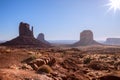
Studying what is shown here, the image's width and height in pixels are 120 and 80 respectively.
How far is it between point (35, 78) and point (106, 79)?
328 inches

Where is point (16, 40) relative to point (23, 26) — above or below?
below

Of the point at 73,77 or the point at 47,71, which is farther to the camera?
the point at 73,77

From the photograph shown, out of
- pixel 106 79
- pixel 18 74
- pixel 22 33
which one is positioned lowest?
pixel 106 79

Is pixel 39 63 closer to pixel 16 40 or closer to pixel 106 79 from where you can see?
pixel 106 79

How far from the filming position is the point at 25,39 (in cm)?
12644

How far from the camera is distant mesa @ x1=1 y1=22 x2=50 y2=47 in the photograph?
4684 inches

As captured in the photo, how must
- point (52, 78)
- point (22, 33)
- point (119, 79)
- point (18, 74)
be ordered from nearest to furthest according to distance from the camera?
point (18, 74) < point (52, 78) < point (119, 79) < point (22, 33)

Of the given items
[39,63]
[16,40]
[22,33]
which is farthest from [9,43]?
[39,63]

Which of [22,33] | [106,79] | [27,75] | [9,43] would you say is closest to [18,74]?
[27,75]

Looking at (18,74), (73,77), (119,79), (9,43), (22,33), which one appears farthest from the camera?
(22,33)

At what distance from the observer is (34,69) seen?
20.7 meters

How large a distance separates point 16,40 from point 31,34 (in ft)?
59.0

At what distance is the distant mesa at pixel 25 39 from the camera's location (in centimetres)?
11898

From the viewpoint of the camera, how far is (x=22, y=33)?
444ft
